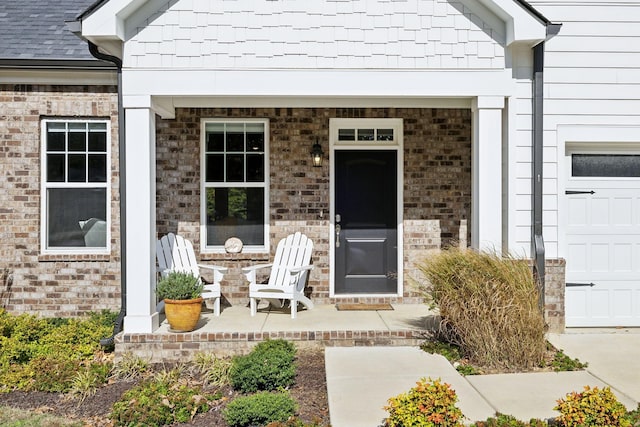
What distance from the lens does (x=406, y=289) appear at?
8266 mm

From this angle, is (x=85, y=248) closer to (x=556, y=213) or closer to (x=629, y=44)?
(x=556, y=213)

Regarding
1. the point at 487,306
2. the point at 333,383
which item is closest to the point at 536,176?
the point at 487,306

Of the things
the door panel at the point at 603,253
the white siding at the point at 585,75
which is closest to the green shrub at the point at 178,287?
the white siding at the point at 585,75

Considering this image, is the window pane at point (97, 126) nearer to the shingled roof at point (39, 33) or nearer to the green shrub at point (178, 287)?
the shingled roof at point (39, 33)

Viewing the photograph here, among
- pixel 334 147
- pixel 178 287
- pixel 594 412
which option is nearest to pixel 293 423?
pixel 594 412

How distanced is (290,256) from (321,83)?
2479mm

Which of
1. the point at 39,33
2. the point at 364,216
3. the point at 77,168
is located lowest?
the point at 364,216

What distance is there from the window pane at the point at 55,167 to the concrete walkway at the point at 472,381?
4.54m

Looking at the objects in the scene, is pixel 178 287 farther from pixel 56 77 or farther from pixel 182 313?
pixel 56 77

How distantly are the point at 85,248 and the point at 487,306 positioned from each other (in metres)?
5.45

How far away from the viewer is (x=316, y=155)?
8.12 m

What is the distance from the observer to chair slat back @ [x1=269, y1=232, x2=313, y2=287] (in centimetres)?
775

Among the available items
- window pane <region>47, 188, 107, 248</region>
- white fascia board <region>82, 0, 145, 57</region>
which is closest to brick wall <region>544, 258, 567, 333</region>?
white fascia board <region>82, 0, 145, 57</region>

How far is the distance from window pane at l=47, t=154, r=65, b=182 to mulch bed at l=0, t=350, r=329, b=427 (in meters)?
3.45
